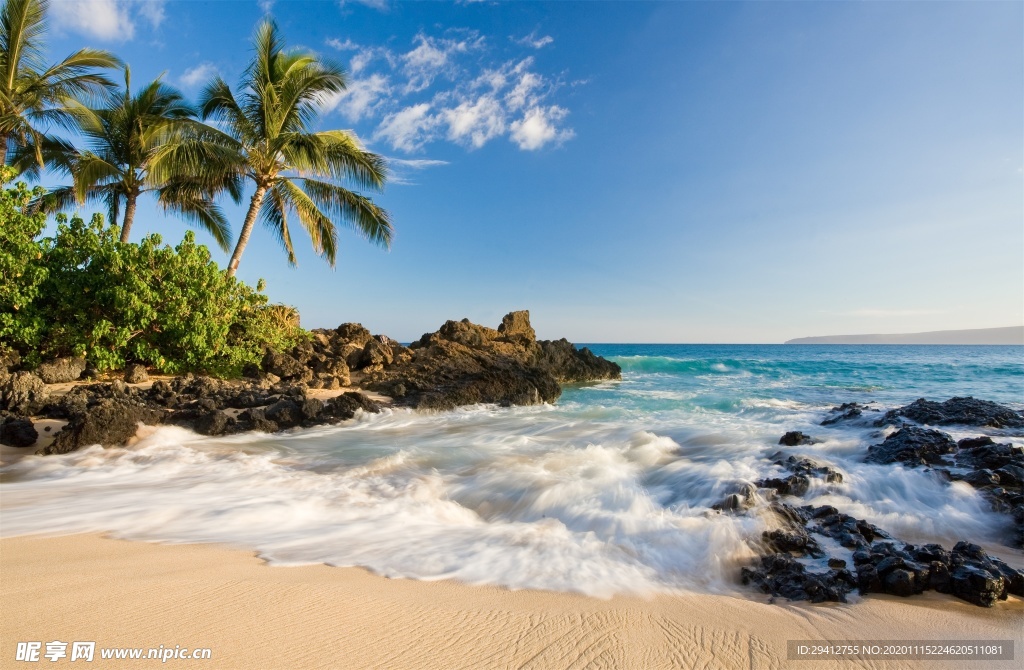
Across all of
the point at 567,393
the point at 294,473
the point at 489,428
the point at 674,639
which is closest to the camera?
the point at 674,639

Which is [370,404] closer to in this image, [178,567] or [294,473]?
[294,473]

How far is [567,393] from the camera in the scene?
19.2 meters

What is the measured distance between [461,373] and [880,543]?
39.8 ft

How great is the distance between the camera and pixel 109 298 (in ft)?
32.7

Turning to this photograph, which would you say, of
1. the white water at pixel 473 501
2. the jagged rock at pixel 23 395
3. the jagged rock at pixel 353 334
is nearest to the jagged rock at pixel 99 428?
the white water at pixel 473 501

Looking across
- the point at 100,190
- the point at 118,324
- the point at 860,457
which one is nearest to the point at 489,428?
the point at 860,457

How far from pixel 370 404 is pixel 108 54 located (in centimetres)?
1539

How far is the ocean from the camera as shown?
3531 millimetres

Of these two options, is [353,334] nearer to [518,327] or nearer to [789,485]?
[518,327]

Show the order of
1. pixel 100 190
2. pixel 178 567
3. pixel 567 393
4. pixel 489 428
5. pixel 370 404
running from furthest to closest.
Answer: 1. pixel 567 393
2. pixel 100 190
3. pixel 370 404
4. pixel 489 428
5. pixel 178 567

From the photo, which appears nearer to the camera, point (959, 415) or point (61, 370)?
point (61, 370)

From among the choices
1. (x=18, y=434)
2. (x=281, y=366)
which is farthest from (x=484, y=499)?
(x=281, y=366)

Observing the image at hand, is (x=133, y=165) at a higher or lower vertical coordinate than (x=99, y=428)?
higher

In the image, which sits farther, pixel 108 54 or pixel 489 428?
pixel 108 54
